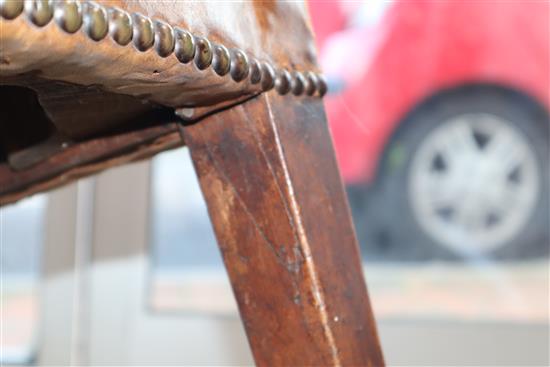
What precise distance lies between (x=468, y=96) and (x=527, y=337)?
1.23 ft

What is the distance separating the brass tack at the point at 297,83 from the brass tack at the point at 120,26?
120mm

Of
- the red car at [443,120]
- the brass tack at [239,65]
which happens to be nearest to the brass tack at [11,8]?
the brass tack at [239,65]

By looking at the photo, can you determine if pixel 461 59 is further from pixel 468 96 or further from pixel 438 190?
pixel 438 190

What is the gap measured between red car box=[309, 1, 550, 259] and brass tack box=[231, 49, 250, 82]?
79 centimetres

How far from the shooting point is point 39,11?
227 millimetres

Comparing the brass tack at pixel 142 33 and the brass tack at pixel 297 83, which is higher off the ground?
the brass tack at pixel 297 83

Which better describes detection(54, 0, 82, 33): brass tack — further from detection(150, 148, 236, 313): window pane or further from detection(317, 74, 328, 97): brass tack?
detection(150, 148, 236, 313): window pane

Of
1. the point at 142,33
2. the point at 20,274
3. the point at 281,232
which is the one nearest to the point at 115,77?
the point at 142,33

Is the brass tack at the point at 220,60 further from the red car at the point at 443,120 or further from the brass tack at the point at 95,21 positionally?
the red car at the point at 443,120

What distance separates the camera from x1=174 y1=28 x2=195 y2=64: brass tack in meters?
0.28

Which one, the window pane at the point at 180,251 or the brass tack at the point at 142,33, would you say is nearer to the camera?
the brass tack at the point at 142,33

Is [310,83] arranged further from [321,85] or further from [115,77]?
[115,77]

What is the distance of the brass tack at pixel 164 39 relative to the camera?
275 mm

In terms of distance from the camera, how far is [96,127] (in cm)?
39
